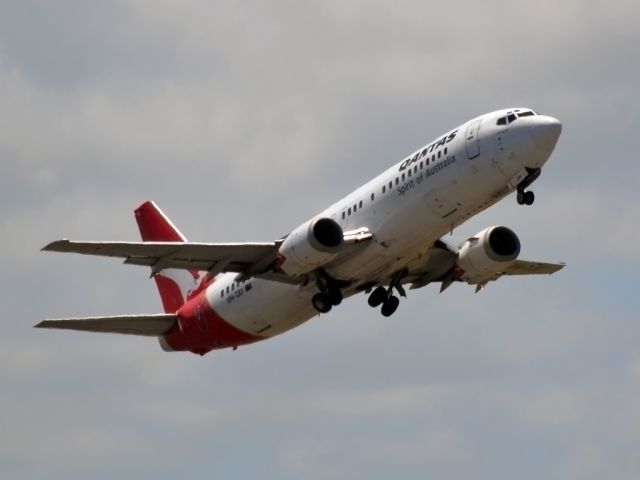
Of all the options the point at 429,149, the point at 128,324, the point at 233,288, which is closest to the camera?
the point at 429,149

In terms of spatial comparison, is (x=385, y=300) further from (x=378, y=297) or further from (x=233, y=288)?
(x=233, y=288)

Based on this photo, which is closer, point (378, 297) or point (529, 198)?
point (529, 198)

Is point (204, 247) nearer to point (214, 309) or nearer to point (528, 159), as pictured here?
point (214, 309)

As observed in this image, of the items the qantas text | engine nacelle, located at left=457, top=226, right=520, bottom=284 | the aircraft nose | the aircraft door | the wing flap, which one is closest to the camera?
the aircraft nose

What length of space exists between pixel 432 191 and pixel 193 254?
943 centimetres

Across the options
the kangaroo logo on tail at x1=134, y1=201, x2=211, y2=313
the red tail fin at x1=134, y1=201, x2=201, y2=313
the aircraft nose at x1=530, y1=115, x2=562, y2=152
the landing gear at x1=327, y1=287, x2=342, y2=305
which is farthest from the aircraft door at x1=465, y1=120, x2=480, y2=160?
the red tail fin at x1=134, y1=201, x2=201, y2=313

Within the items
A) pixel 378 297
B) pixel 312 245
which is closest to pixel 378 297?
pixel 378 297

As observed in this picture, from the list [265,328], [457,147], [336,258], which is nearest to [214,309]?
[265,328]

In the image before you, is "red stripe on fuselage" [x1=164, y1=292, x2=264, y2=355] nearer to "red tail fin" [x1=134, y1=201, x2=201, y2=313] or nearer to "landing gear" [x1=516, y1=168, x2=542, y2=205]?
"red tail fin" [x1=134, y1=201, x2=201, y2=313]

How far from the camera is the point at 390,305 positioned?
70750 mm

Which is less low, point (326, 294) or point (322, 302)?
point (326, 294)

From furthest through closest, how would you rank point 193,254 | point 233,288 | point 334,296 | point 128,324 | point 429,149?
point 128,324, point 233,288, point 334,296, point 193,254, point 429,149

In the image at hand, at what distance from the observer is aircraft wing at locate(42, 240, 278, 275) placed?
210 feet

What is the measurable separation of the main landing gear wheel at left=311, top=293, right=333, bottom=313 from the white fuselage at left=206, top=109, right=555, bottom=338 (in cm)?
60
